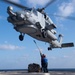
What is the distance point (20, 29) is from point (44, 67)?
387 inches

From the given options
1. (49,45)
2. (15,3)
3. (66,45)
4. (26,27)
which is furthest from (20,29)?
(66,45)

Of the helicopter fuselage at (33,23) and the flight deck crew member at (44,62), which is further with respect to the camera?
the helicopter fuselage at (33,23)

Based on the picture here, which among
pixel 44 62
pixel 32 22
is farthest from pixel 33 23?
pixel 44 62

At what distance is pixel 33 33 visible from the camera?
30.2 meters

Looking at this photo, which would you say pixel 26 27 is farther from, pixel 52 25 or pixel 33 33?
pixel 52 25

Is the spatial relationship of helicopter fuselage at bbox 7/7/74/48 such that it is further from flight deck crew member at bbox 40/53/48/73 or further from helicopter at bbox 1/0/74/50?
flight deck crew member at bbox 40/53/48/73

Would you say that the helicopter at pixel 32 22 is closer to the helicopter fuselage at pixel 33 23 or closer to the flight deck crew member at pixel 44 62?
the helicopter fuselage at pixel 33 23

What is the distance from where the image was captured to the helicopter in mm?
26938

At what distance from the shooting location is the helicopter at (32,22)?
2694cm

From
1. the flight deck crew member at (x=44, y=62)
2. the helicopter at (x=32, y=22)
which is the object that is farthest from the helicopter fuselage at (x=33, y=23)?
the flight deck crew member at (x=44, y=62)

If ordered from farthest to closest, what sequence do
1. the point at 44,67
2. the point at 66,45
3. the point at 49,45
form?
1. the point at 66,45
2. the point at 49,45
3. the point at 44,67

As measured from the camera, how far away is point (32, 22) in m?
28.6

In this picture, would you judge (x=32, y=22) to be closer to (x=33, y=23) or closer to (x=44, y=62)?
(x=33, y=23)

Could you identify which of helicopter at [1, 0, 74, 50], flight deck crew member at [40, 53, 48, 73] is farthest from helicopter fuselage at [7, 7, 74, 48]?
flight deck crew member at [40, 53, 48, 73]
